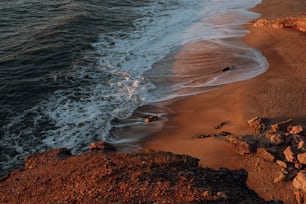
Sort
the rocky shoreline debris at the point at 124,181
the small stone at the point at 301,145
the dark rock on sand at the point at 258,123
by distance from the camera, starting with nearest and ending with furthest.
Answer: the rocky shoreline debris at the point at 124,181, the small stone at the point at 301,145, the dark rock on sand at the point at 258,123

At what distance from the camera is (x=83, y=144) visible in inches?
490

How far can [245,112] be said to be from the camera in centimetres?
1334

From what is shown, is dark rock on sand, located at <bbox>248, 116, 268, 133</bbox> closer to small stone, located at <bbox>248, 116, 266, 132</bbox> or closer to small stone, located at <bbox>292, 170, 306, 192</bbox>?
small stone, located at <bbox>248, 116, 266, 132</bbox>

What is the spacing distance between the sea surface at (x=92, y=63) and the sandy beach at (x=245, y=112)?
0.87m

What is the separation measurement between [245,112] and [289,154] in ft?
11.0

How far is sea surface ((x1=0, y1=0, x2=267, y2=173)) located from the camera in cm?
1341

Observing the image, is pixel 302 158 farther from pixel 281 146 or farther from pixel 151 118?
pixel 151 118

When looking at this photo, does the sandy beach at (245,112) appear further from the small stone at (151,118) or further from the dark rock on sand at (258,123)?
the small stone at (151,118)

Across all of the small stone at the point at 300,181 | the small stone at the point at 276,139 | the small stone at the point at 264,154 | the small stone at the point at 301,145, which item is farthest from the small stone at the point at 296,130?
the small stone at the point at 300,181

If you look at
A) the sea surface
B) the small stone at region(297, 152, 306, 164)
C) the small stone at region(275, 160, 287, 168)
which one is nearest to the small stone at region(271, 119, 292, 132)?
the small stone at region(275, 160, 287, 168)

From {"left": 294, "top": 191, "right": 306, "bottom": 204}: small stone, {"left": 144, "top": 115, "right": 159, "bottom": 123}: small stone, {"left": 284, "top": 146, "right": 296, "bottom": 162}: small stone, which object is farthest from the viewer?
{"left": 144, "top": 115, "right": 159, "bottom": 123}: small stone

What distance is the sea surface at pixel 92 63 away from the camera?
44.0ft

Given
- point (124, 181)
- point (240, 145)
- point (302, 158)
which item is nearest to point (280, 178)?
point (302, 158)

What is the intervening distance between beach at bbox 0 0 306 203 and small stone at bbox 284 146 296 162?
0.34 feet
